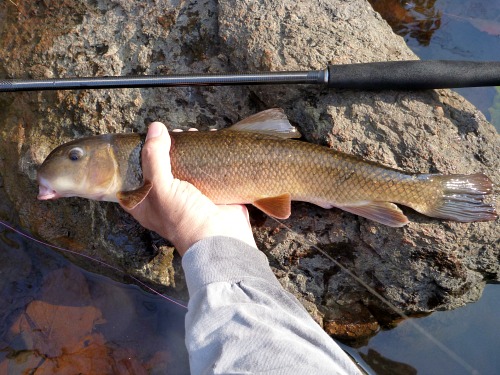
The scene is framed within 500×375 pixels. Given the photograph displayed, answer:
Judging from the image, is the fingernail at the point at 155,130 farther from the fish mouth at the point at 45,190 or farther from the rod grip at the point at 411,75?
the rod grip at the point at 411,75

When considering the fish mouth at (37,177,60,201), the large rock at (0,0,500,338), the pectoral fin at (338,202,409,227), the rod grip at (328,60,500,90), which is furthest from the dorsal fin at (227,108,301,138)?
the fish mouth at (37,177,60,201)

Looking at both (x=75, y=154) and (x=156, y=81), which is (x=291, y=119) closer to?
(x=156, y=81)

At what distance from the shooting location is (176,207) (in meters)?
2.86

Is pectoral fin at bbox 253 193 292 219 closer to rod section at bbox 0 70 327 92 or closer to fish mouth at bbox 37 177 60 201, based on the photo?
rod section at bbox 0 70 327 92

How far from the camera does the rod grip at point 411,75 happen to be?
297cm

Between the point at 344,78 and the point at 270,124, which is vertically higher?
the point at 344,78

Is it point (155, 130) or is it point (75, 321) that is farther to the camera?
point (75, 321)

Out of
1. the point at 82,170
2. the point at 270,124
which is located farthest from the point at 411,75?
the point at 82,170

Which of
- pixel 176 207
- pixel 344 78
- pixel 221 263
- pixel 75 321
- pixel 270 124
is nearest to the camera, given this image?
pixel 221 263

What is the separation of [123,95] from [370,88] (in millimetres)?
1791

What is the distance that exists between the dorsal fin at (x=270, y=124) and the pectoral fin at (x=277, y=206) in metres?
0.43

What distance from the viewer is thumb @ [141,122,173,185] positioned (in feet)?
9.50

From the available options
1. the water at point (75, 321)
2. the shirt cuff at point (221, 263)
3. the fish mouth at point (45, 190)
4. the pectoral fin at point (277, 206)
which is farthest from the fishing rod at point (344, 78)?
the water at point (75, 321)

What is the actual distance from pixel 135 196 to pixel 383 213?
1591 millimetres
